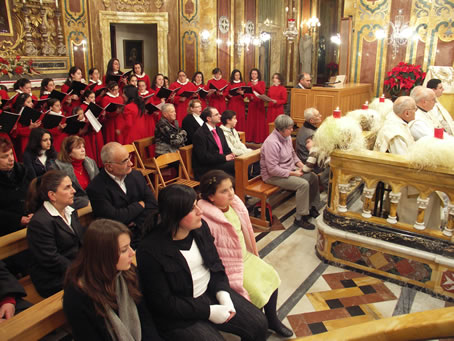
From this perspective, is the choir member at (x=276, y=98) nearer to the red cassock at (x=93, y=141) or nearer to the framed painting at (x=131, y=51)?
the red cassock at (x=93, y=141)

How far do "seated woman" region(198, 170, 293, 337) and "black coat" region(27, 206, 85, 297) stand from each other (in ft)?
3.08

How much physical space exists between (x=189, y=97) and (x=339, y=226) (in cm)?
536

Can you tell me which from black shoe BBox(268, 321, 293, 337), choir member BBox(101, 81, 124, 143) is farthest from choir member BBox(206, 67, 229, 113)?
black shoe BBox(268, 321, 293, 337)

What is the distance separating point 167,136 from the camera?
5.48 metres

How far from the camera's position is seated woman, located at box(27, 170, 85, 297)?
252 cm

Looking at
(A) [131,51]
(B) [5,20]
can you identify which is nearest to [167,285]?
(B) [5,20]

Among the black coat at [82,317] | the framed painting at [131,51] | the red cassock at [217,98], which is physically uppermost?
the framed painting at [131,51]

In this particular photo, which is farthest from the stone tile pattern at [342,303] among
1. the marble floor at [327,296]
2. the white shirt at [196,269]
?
the white shirt at [196,269]

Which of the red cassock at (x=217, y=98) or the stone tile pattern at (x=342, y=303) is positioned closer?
the stone tile pattern at (x=342, y=303)

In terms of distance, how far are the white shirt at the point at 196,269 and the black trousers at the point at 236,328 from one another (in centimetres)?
11

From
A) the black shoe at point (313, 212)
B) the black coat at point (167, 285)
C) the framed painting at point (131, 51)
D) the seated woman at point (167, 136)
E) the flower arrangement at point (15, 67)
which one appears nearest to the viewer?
the black coat at point (167, 285)

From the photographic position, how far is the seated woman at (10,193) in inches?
127

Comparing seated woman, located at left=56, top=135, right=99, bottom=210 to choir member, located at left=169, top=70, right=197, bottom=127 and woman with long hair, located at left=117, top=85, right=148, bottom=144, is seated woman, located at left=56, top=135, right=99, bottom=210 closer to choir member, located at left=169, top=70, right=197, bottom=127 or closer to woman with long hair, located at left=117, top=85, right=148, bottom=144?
woman with long hair, located at left=117, top=85, right=148, bottom=144

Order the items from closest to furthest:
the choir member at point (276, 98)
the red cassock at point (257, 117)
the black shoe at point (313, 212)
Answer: the black shoe at point (313, 212)
the choir member at point (276, 98)
the red cassock at point (257, 117)
